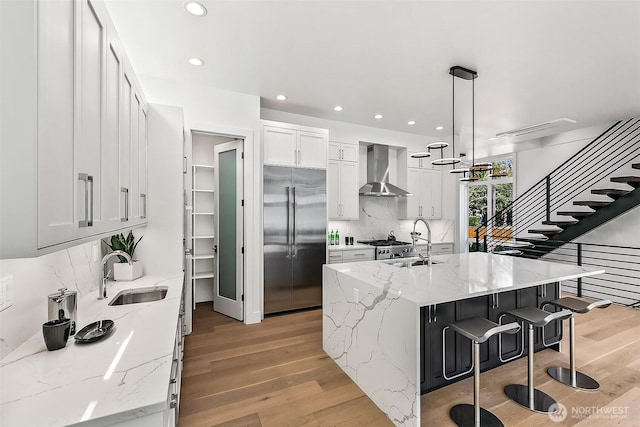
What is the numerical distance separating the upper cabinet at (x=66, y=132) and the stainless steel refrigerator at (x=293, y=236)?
7.48 feet

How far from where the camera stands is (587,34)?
244cm

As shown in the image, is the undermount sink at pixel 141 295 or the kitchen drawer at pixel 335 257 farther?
the kitchen drawer at pixel 335 257

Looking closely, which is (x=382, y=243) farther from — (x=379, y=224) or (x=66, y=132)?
(x=66, y=132)

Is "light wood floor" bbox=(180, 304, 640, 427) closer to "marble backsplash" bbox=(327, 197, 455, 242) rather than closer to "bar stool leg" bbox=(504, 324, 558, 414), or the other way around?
"bar stool leg" bbox=(504, 324, 558, 414)

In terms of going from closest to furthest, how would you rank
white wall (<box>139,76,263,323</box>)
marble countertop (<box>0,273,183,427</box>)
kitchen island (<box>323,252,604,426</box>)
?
marble countertop (<box>0,273,183,427</box>), kitchen island (<box>323,252,604,426</box>), white wall (<box>139,76,263,323</box>)

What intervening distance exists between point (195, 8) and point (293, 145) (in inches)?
82.8

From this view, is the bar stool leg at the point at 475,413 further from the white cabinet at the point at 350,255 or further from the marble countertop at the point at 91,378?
the white cabinet at the point at 350,255

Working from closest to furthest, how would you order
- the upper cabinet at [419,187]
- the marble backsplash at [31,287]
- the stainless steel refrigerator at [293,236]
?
the marble backsplash at [31,287] < the stainless steel refrigerator at [293,236] < the upper cabinet at [419,187]

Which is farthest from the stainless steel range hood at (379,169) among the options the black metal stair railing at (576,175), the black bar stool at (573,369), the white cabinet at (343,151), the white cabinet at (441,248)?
the black bar stool at (573,369)

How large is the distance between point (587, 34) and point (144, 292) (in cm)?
429

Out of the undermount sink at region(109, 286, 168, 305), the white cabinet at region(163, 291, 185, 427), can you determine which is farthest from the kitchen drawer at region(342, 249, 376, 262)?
the white cabinet at region(163, 291, 185, 427)

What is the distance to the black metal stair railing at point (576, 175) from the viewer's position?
4906mm

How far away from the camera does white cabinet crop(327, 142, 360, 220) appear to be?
473 cm

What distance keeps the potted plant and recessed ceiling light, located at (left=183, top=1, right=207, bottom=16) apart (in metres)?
1.93
